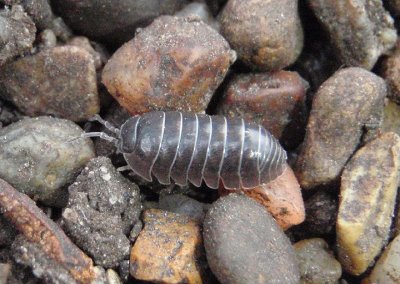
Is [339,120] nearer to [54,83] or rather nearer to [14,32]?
[54,83]

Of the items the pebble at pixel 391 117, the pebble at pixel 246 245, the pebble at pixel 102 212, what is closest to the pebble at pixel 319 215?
the pebble at pixel 246 245

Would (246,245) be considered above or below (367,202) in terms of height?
above

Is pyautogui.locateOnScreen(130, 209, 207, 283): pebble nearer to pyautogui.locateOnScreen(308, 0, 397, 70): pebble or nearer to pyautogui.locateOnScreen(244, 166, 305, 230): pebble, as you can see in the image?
pyautogui.locateOnScreen(244, 166, 305, 230): pebble

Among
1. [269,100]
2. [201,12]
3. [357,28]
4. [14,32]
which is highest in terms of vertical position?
[14,32]

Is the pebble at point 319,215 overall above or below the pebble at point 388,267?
above

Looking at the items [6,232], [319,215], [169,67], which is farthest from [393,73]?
[6,232]

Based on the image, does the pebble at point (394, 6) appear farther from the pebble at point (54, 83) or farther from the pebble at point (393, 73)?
the pebble at point (54, 83)
